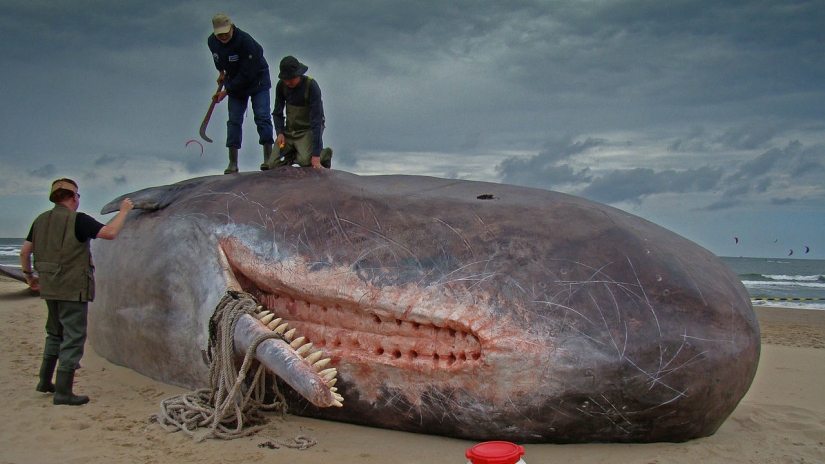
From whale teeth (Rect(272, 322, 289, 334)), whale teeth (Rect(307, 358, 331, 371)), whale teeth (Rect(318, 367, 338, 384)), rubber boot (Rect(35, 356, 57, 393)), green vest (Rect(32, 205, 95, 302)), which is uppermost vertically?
green vest (Rect(32, 205, 95, 302))

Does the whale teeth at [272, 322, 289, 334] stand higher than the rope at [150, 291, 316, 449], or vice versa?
the whale teeth at [272, 322, 289, 334]

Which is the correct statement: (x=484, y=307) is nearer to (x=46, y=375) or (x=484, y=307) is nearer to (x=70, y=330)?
(x=70, y=330)

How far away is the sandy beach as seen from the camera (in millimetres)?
3477

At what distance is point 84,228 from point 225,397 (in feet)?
5.38

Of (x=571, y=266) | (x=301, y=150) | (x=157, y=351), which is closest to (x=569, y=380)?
(x=571, y=266)

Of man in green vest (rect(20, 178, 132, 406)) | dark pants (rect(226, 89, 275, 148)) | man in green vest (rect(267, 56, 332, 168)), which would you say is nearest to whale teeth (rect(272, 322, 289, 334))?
man in green vest (rect(20, 178, 132, 406))

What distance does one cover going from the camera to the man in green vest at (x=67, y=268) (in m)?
4.46

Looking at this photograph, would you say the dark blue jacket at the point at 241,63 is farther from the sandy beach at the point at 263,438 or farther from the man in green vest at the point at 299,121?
the sandy beach at the point at 263,438

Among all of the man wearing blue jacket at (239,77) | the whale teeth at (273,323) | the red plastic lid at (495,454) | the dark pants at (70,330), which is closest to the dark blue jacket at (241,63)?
the man wearing blue jacket at (239,77)

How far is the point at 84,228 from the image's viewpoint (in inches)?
178

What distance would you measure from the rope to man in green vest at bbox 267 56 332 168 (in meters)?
2.22

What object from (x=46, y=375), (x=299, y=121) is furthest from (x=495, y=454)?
(x=299, y=121)

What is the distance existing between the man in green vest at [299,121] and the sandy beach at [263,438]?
2.50 meters

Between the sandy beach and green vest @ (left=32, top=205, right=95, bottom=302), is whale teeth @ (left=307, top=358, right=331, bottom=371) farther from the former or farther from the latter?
green vest @ (left=32, top=205, right=95, bottom=302)
